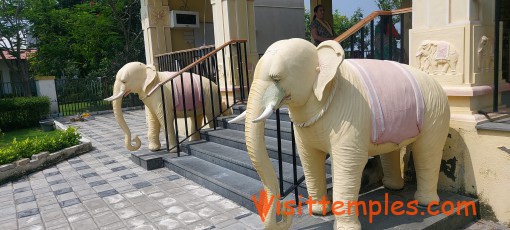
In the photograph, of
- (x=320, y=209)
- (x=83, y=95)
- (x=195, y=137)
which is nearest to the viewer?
(x=320, y=209)

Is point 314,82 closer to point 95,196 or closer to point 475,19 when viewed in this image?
point 475,19

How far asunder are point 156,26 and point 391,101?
25.7 ft

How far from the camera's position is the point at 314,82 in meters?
2.51

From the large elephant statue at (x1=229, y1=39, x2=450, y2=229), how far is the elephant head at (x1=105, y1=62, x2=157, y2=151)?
364 centimetres

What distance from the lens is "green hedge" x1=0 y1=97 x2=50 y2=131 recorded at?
1289cm

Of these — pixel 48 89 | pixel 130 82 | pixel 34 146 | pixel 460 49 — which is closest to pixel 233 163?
pixel 130 82

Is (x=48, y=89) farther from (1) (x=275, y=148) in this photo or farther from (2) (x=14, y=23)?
(1) (x=275, y=148)

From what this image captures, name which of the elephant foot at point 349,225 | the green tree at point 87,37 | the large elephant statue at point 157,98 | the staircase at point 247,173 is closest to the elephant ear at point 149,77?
the large elephant statue at point 157,98

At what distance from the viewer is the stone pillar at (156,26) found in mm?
9359

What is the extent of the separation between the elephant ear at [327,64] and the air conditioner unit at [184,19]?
303 inches

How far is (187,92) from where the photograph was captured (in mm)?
6250

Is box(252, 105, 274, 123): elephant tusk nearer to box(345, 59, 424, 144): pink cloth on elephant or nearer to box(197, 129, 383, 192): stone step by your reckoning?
box(345, 59, 424, 144): pink cloth on elephant

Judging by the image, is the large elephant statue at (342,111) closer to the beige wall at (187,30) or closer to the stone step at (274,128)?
the stone step at (274,128)

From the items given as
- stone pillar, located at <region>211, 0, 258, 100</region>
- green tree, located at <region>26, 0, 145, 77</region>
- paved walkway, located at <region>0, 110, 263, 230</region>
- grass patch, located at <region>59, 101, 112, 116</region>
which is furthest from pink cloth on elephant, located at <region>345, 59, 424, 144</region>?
green tree, located at <region>26, 0, 145, 77</region>
